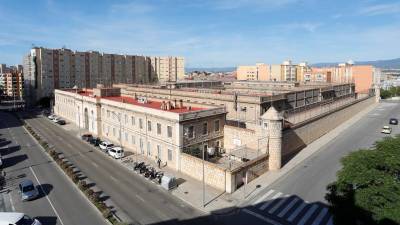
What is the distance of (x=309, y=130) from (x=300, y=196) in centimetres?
2186

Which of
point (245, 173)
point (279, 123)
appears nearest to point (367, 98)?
point (279, 123)

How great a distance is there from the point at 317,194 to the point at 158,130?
75.7 feet

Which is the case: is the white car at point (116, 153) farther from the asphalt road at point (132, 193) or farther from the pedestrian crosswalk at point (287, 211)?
the pedestrian crosswalk at point (287, 211)

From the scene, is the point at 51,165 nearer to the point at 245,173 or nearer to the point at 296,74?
the point at 245,173

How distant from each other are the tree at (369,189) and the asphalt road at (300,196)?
6721 millimetres

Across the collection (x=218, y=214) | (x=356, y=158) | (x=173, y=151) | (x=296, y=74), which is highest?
(x=296, y=74)

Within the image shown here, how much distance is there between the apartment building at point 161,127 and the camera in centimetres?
4309

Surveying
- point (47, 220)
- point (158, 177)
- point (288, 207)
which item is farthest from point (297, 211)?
point (47, 220)

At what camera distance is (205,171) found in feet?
123

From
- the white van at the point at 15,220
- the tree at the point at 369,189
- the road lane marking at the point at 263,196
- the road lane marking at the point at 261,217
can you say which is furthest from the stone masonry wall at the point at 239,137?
the white van at the point at 15,220

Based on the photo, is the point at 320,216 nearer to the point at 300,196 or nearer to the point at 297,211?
the point at 297,211

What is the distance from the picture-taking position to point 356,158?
24.3 metres

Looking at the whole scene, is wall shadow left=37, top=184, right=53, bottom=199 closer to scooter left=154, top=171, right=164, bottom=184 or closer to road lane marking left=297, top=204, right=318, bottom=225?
scooter left=154, top=171, right=164, bottom=184

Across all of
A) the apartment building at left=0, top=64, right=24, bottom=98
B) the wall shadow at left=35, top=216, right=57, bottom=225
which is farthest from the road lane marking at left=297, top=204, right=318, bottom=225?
the apartment building at left=0, top=64, right=24, bottom=98
